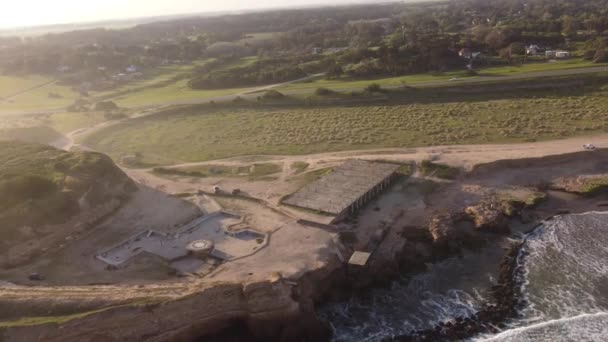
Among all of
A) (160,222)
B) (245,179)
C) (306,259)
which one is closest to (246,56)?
(245,179)

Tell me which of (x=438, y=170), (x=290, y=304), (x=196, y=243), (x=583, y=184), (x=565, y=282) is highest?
(x=438, y=170)

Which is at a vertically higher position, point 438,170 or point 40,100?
point 40,100

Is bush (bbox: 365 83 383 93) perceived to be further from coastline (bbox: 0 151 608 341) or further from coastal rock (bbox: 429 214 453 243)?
coastline (bbox: 0 151 608 341)

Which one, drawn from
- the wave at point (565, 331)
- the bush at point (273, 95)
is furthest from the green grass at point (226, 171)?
the wave at point (565, 331)

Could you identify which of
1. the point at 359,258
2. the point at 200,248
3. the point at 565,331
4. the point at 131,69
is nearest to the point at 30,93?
the point at 131,69

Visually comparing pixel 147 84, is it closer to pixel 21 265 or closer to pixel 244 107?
pixel 244 107

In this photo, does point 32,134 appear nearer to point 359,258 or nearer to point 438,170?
point 359,258
